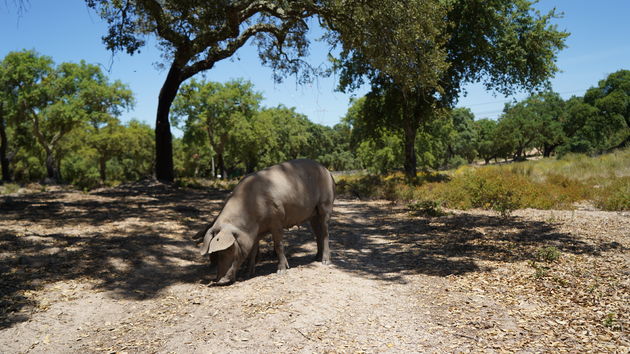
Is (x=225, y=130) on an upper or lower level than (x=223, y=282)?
upper

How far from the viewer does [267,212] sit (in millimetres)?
7281

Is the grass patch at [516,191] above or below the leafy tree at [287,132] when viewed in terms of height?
below

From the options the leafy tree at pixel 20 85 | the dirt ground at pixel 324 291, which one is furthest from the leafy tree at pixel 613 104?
the leafy tree at pixel 20 85

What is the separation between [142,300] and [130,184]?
13.4 m

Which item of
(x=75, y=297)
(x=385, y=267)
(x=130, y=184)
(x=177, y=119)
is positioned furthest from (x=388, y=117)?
(x=177, y=119)

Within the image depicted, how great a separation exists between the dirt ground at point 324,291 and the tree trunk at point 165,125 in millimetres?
7152

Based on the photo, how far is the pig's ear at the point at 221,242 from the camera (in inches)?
258

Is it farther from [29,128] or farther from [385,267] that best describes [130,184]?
[29,128]

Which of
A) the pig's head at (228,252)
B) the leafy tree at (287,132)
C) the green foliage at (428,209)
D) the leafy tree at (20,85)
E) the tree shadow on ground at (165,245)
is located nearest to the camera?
the pig's head at (228,252)

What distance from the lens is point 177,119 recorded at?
150ft

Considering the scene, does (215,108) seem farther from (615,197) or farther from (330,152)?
(330,152)

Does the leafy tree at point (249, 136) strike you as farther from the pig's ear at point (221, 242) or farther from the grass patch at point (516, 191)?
the pig's ear at point (221, 242)

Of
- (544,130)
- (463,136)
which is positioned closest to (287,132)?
(463,136)

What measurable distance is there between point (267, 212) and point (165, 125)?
12.8 metres
